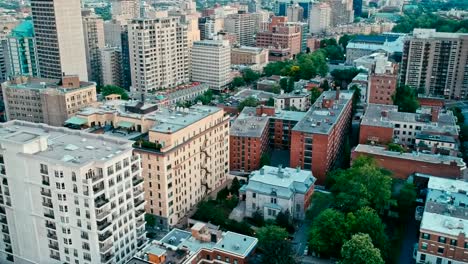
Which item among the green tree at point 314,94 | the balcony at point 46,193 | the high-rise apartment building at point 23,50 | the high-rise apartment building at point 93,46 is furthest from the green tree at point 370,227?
the high-rise apartment building at point 93,46

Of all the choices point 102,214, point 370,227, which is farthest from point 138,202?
point 370,227

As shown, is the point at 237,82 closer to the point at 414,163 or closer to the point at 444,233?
the point at 414,163

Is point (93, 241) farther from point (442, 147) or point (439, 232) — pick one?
point (442, 147)

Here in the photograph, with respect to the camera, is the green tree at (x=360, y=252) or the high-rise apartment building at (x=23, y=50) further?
the high-rise apartment building at (x=23, y=50)

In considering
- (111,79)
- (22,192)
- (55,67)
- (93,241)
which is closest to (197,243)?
(93,241)

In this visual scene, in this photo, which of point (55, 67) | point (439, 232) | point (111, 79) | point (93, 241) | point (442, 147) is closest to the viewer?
point (93, 241)

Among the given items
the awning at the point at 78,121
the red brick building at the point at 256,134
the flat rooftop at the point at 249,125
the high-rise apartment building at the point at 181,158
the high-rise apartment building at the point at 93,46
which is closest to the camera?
Result: the high-rise apartment building at the point at 181,158

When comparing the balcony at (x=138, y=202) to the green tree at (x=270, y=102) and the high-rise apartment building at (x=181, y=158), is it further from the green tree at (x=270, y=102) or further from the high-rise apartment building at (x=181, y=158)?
the green tree at (x=270, y=102)
